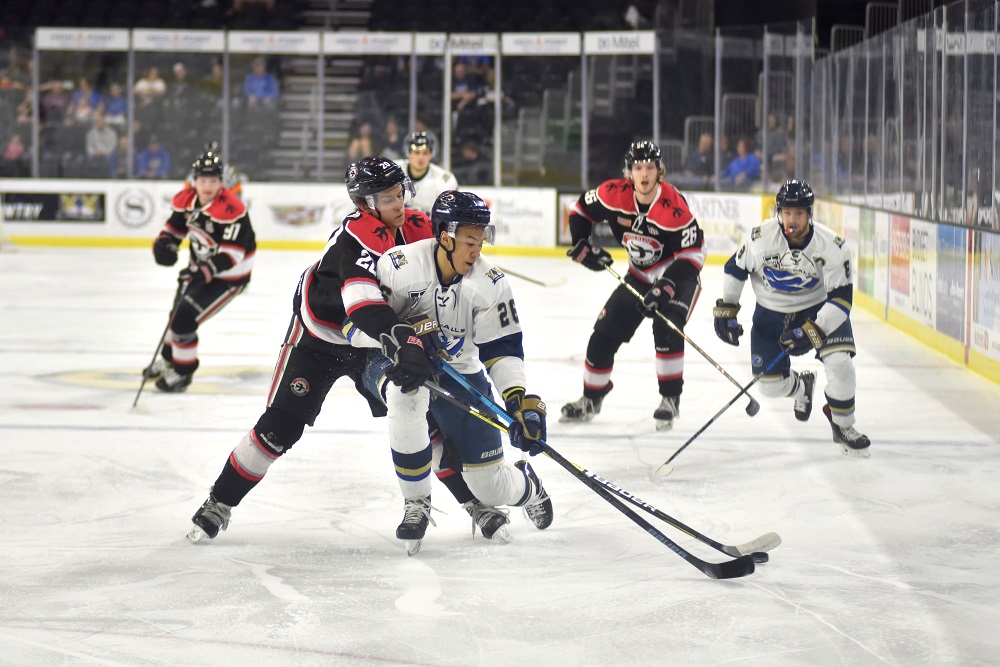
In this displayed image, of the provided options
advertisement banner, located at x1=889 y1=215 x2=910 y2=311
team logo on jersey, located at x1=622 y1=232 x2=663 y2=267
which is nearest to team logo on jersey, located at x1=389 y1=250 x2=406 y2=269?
team logo on jersey, located at x1=622 y1=232 x2=663 y2=267

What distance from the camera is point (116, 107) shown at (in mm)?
13742

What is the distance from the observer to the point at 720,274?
37.7ft

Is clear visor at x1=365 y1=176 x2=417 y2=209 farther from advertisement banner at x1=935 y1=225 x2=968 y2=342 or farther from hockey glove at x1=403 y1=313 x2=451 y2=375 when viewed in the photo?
advertisement banner at x1=935 y1=225 x2=968 y2=342

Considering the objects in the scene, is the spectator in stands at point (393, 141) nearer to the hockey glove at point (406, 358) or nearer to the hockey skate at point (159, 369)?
the hockey skate at point (159, 369)

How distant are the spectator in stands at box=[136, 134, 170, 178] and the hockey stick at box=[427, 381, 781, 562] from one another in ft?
35.8

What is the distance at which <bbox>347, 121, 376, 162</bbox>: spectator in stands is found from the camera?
13.8 meters

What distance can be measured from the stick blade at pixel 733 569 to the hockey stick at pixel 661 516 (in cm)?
5

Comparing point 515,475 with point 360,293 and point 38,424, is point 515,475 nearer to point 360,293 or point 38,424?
point 360,293

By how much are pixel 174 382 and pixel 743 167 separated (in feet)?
24.8

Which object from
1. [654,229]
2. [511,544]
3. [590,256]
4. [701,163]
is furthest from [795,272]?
[701,163]

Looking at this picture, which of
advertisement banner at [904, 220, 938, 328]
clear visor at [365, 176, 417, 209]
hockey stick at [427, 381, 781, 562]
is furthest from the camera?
advertisement banner at [904, 220, 938, 328]

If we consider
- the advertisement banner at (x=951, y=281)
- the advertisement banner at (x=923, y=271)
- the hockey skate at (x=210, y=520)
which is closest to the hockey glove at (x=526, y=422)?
the hockey skate at (x=210, y=520)

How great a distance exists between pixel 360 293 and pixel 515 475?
2.22ft

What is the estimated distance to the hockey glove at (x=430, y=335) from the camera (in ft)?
10.7
